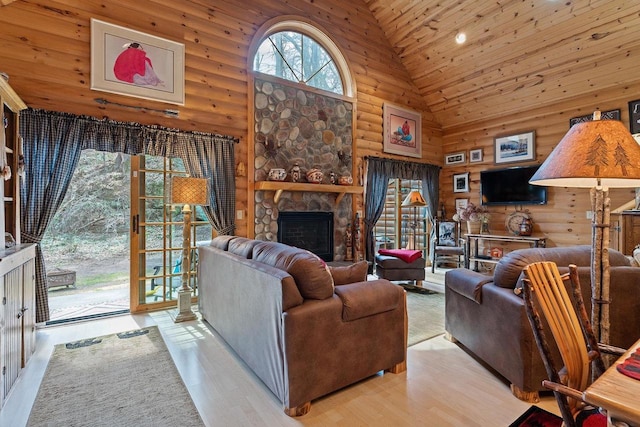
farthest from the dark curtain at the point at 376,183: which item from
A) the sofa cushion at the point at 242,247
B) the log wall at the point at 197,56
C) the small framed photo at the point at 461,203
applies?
the sofa cushion at the point at 242,247

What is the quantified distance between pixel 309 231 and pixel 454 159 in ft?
12.6

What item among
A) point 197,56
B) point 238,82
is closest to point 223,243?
point 238,82

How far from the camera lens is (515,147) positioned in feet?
19.4

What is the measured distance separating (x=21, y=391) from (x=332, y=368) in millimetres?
2080

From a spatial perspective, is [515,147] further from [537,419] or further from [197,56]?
[197,56]

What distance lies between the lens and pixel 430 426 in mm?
1806

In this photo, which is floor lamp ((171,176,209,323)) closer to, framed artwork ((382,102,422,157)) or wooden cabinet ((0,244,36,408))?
wooden cabinet ((0,244,36,408))

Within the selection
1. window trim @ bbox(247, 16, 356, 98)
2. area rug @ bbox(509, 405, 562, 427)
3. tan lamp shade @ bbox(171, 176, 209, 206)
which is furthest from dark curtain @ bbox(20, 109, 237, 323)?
area rug @ bbox(509, 405, 562, 427)

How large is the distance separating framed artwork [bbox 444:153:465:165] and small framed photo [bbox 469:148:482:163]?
172 millimetres

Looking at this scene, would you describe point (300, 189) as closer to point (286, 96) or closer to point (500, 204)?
point (286, 96)

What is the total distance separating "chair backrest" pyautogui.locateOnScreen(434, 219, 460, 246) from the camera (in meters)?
6.57

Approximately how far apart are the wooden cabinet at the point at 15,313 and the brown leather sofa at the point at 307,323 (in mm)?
1398

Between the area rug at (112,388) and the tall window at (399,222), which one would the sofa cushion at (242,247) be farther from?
the tall window at (399,222)

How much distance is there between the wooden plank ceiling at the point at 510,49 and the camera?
14.2ft
